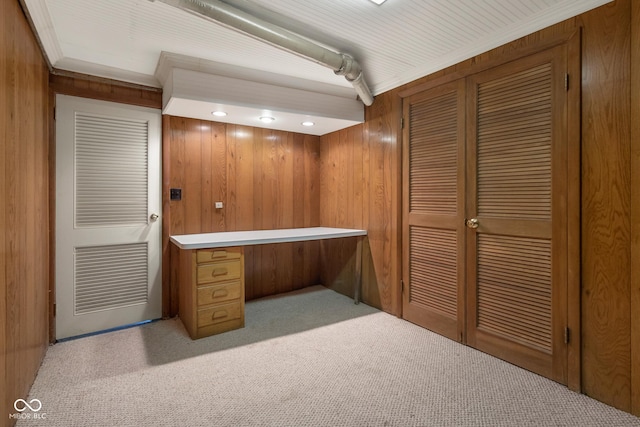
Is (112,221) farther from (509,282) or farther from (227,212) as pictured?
(509,282)

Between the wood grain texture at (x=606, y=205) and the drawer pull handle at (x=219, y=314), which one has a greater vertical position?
the wood grain texture at (x=606, y=205)

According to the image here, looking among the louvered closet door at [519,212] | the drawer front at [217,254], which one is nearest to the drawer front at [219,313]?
the drawer front at [217,254]

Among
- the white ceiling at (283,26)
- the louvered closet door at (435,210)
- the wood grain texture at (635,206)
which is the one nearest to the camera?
the wood grain texture at (635,206)

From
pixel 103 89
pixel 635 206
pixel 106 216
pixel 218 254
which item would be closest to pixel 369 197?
pixel 218 254

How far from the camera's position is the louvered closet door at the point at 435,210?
2395 mm

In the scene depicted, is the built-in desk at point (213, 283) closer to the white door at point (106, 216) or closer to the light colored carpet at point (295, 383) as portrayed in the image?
the light colored carpet at point (295, 383)

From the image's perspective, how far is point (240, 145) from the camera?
340 cm

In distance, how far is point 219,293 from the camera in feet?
8.48

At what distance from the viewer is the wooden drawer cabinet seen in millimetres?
2477

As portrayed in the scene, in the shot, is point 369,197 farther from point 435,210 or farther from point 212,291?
point 212,291

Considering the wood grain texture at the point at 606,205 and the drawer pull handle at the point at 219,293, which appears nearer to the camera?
the wood grain texture at the point at 606,205

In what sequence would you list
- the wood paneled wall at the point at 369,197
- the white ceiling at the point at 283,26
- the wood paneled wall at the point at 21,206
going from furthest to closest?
the wood paneled wall at the point at 369,197, the white ceiling at the point at 283,26, the wood paneled wall at the point at 21,206

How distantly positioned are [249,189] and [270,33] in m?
1.87

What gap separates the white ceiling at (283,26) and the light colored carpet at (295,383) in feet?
6.40
